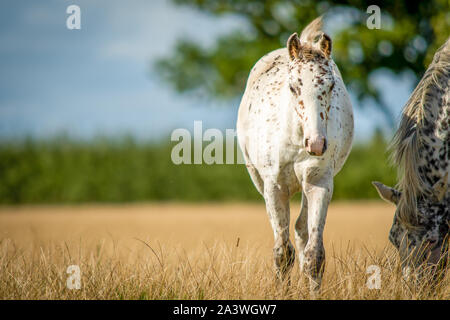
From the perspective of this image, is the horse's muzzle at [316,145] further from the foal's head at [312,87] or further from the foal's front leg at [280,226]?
the foal's front leg at [280,226]

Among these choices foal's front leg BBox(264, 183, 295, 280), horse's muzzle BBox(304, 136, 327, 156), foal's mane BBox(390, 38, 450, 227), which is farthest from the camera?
foal's front leg BBox(264, 183, 295, 280)

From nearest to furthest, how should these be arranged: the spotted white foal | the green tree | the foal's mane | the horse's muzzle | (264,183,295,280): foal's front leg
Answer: the horse's muzzle, the spotted white foal, the foal's mane, (264,183,295,280): foal's front leg, the green tree

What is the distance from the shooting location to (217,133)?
7172 mm

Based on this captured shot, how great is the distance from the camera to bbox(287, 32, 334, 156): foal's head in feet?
12.2

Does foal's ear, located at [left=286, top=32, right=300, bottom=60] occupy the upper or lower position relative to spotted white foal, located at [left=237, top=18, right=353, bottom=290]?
upper

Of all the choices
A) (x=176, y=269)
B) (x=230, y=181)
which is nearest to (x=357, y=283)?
(x=176, y=269)

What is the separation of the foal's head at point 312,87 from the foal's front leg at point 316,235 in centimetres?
56

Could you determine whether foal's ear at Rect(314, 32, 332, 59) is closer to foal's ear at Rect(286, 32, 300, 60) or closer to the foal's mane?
foal's ear at Rect(286, 32, 300, 60)

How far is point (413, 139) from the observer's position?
14.1ft

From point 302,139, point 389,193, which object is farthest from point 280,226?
point 389,193

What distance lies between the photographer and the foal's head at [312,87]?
3.70m

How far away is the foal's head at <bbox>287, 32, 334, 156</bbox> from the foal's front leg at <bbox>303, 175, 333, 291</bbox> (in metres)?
0.56

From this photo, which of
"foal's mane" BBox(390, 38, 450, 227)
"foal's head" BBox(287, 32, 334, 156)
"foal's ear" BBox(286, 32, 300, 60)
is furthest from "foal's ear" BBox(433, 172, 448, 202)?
"foal's ear" BBox(286, 32, 300, 60)

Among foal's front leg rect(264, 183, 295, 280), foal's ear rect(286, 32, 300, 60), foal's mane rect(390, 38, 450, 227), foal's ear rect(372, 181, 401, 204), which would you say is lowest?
foal's front leg rect(264, 183, 295, 280)
